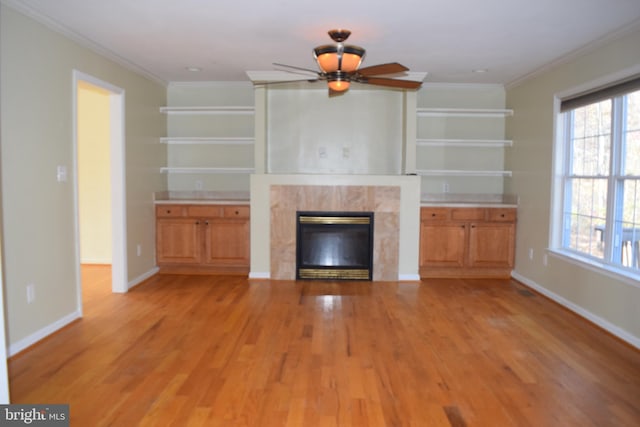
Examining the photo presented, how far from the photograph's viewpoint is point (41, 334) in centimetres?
361

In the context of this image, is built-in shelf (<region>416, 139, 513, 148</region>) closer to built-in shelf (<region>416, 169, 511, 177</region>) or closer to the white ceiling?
built-in shelf (<region>416, 169, 511, 177</region>)

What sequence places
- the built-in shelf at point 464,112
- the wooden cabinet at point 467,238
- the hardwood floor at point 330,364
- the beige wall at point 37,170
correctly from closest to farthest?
the hardwood floor at point 330,364 → the beige wall at point 37,170 → the wooden cabinet at point 467,238 → the built-in shelf at point 464,112

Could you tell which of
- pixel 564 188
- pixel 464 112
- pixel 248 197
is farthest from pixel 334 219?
pixel 564 188

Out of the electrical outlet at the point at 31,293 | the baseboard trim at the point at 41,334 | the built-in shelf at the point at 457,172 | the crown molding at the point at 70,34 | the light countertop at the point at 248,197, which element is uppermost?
the crown molding at the point at 70,34

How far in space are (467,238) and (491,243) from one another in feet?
0.98

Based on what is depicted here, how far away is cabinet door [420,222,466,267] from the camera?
586 centimetres

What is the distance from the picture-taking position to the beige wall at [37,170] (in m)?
3.27

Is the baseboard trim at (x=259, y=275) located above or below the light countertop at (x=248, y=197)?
below

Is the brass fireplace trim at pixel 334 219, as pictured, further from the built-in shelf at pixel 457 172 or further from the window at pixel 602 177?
the window at pixel 602 177


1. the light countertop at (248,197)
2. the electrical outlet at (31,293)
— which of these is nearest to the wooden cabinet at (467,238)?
the light countertop at (248,197)

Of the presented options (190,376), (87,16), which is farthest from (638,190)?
(87,16)

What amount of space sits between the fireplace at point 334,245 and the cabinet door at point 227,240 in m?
0.67

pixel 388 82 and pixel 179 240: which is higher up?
pixel 388 82

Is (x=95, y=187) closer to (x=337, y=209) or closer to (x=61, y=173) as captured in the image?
(x=61, y=173)
